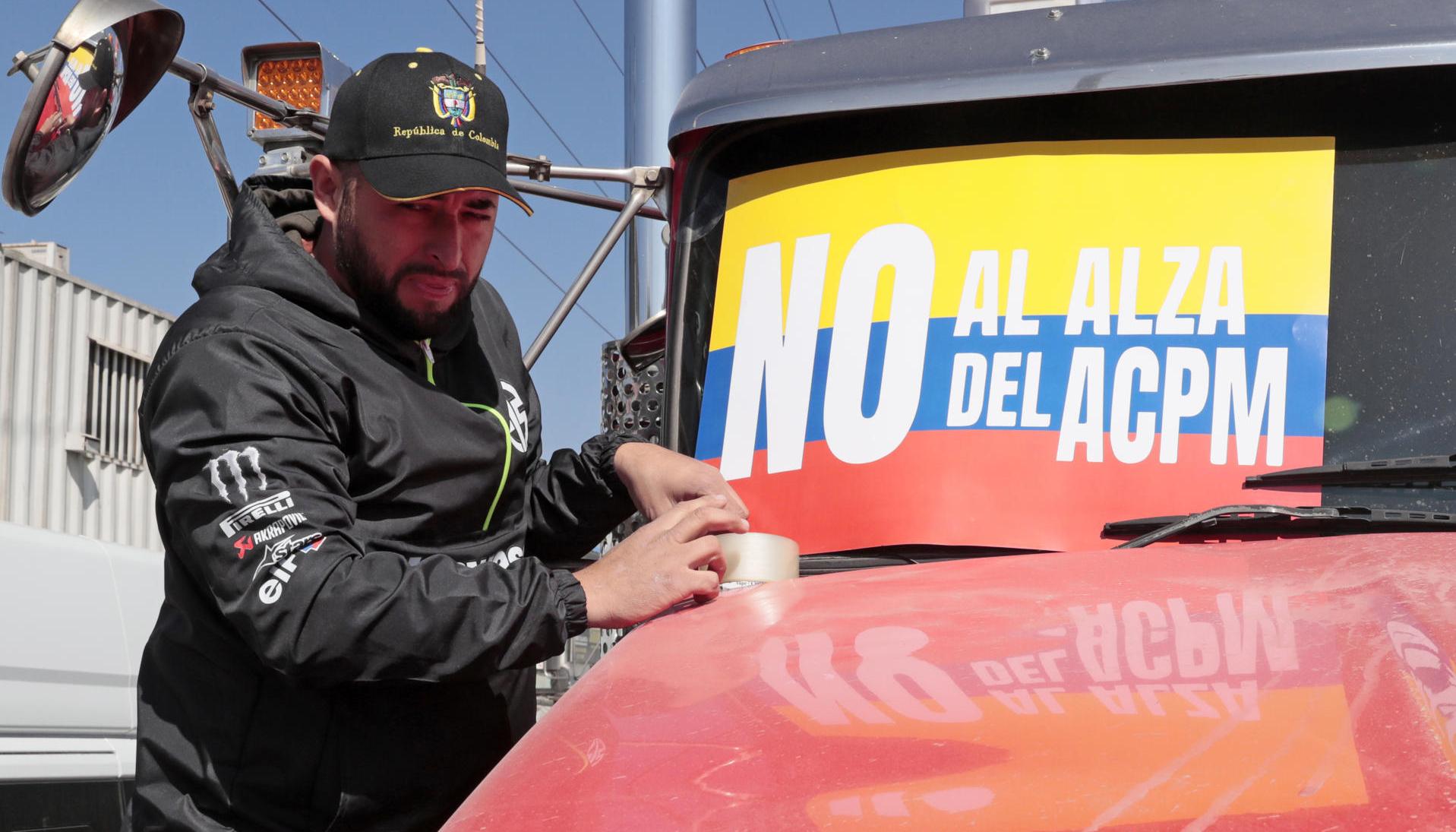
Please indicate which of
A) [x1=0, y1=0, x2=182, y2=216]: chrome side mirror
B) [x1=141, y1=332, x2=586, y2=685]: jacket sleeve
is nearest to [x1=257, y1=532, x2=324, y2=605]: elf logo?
[x1=141, y1=332, x2=586, y2=685]: jacket sleeve

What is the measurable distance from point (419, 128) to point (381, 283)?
0.74ft

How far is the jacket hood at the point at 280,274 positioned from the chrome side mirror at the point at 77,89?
10.6 inches

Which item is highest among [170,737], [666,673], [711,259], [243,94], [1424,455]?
[243,94]

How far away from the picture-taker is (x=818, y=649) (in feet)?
5.07

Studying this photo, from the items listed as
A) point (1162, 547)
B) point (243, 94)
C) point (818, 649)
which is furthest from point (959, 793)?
point (243, 94)

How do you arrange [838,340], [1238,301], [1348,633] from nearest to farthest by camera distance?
[1348,633] → [1238,301] → [838,340]

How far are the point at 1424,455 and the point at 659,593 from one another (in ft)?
3.69

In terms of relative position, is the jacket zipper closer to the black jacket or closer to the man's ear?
the black jacket

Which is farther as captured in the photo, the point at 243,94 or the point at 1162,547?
the point at 243,94

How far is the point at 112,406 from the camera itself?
1706 centimetres

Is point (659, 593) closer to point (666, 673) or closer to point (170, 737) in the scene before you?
point (666, 673)

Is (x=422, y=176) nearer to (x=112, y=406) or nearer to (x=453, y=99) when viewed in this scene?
(x=453, y=99)

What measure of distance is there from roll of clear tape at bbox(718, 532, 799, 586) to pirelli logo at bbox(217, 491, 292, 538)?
548mm

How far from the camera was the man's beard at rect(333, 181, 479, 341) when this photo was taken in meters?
2.15
